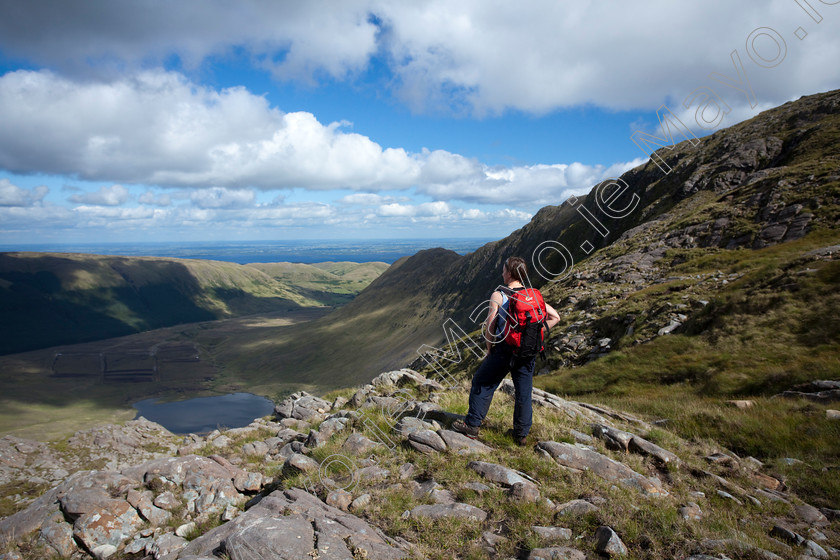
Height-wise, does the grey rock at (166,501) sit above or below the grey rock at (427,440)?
below

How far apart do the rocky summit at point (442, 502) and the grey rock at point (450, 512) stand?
27 millimetres

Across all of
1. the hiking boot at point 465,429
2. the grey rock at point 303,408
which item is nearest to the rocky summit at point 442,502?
the hiking boot at point 465,429

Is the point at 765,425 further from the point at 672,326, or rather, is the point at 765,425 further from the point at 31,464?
the point at 31,464

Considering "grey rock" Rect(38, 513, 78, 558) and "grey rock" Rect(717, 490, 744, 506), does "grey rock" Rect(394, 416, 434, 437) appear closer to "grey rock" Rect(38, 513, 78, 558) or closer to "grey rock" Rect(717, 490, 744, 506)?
"grey rock" Rect(717, 490, 744, 506)

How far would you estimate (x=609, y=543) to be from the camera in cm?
564

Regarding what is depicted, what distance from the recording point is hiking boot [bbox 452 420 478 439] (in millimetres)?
9734

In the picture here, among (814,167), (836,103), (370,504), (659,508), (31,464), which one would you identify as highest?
(836,103)

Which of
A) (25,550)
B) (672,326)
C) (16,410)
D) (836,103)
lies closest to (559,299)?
(672,326)

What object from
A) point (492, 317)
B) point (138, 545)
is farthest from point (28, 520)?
point (492, 317)

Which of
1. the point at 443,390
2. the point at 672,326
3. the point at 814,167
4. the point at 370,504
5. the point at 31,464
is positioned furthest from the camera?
the point at 814,167

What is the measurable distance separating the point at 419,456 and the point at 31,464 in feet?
156

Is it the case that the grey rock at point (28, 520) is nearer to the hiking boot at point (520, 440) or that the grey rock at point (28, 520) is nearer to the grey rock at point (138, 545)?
the grey rock at point (138, 545)

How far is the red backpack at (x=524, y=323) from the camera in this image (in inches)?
332

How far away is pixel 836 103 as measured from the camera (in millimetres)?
59844
